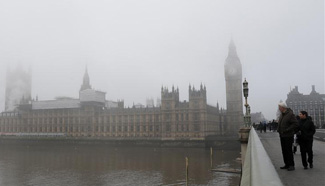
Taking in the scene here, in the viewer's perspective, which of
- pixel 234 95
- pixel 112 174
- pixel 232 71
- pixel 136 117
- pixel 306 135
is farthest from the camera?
pixel 232 71

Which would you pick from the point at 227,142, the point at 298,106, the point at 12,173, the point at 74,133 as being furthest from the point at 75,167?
the point at 298,106

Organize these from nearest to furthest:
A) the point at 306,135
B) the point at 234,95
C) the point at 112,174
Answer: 1. the point at 306,135
2. the point at 112,174
3. the point at 234,95

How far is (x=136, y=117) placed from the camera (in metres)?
96.0

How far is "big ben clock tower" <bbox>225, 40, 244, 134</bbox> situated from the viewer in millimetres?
103175

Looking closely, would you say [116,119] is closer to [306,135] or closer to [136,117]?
[136,117]

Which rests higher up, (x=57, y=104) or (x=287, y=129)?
(x=57, y=104)

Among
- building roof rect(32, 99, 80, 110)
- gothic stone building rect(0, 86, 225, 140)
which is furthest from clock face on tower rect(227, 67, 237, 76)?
building roof rect(32, 99, 80, 110)

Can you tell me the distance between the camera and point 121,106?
108 meters

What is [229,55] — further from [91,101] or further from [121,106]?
[91,101]

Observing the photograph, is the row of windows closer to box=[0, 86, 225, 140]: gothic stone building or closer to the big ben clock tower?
box=[0, 86, 225, 140]: gothic stone building

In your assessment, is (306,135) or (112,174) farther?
(112,174)

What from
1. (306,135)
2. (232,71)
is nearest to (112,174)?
(306,135)

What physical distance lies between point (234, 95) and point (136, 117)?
3626cm

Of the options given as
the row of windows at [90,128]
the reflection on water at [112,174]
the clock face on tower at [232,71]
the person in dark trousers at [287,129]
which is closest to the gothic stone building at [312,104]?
the clock face on tower at [232,71]
